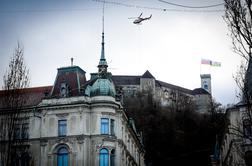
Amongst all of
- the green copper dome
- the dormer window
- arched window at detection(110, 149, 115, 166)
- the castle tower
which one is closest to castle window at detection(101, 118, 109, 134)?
arched window at detection(110, 149, 115, 166)

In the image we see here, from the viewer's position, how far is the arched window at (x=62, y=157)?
49281mm

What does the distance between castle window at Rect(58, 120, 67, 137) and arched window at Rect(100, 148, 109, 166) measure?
4653mm

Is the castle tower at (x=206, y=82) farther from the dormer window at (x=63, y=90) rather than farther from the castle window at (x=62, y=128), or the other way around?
the castle window at (x=62, y=128)

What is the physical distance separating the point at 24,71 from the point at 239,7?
1809 cm

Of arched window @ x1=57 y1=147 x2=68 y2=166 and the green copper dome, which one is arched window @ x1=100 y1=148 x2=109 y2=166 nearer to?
arched window @ x1=57 y1=147 x2=68 y2=166

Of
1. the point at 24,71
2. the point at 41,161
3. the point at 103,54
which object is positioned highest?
the point at 103,54

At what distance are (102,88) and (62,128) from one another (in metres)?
6.12

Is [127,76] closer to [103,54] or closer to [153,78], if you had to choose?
[153,78]

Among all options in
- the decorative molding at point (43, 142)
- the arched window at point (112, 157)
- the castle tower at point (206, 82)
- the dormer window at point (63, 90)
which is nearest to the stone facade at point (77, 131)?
the decorative molding at point (43, 142)

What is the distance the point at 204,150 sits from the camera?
9506 cm

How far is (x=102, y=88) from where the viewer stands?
5122 centimetres

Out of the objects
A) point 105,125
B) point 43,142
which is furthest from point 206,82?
A: point 43,142

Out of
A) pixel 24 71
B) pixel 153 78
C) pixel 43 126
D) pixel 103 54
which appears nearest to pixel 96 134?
pixel 43 126

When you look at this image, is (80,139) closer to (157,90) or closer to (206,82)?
(157,90)
